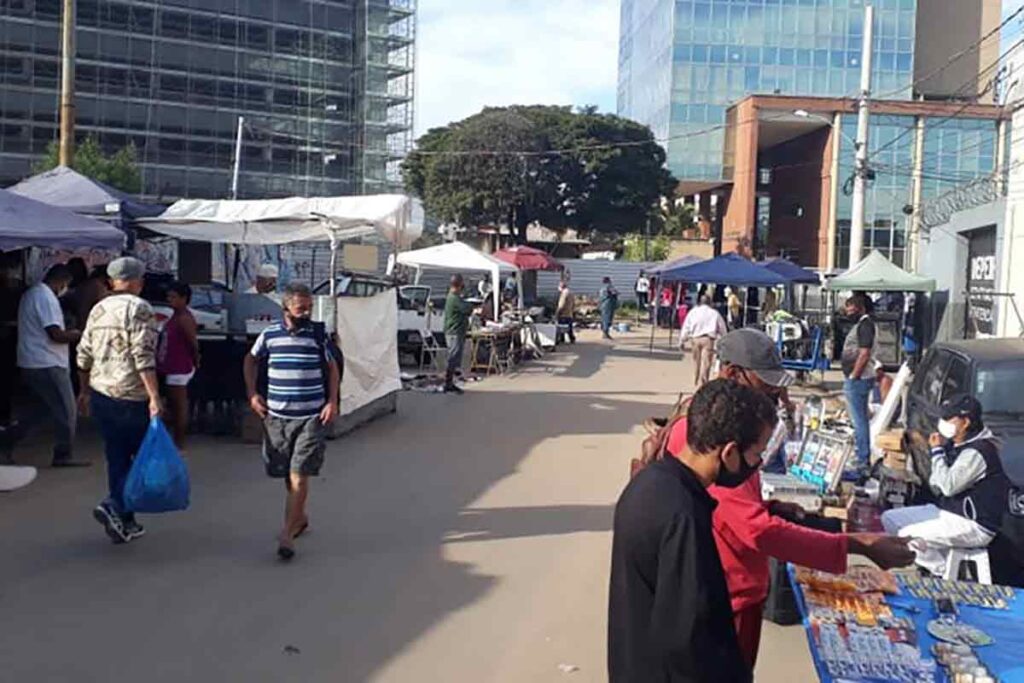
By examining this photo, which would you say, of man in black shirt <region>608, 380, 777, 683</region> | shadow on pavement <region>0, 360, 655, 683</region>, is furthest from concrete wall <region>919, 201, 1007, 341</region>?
man in black shirt <region>608, 380, 777, 683</region>

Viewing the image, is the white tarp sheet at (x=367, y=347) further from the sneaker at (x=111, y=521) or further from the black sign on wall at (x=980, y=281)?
the black sign on wall at (x=980, y=281)

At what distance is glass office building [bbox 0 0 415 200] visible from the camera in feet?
188

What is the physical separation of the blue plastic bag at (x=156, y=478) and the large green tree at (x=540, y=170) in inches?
1793

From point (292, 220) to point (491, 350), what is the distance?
30.4 feet

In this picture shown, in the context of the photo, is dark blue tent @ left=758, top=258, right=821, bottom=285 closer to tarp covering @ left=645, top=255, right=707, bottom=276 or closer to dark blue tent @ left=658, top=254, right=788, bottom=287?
tarp covering @ left=645, top=255, right=707, bottom=276

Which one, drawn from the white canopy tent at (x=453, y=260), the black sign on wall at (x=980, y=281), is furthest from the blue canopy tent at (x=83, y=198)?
the black sign on wall at (x=980, y=281)

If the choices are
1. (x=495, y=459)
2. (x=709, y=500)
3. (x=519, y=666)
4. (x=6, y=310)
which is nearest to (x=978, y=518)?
(x=519, y=666)

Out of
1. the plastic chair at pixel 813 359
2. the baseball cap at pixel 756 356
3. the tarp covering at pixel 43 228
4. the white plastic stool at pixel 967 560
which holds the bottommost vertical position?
the white plastic stool at pixel 967 560

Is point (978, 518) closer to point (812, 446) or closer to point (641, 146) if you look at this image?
point (812, 446)

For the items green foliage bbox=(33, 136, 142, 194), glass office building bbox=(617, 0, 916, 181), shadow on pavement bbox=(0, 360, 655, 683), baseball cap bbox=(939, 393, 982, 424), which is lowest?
shadow on pavement bbox=(0, 360, 655, 683)

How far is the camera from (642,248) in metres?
58.5

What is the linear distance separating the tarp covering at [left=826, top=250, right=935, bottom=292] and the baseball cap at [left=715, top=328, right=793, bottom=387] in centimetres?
1749

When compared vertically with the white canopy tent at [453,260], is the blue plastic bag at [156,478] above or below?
below

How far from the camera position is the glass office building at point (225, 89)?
57.2m
